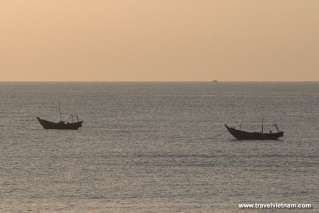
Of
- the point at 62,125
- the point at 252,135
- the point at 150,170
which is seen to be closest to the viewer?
the point at 150,170

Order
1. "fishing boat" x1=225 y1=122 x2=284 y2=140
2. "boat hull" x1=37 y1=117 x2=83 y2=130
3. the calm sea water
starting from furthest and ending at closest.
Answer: "boat hull" x1=37 y1=117 x2=83 y2=130, "fishing boat" x1=225 y1=122 x2=284 y2=140, the calm sea water

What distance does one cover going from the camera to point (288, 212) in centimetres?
6316

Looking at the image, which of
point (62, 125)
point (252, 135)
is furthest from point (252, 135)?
point (62, 125)

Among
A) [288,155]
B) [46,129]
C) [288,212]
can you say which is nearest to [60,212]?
[288,212]

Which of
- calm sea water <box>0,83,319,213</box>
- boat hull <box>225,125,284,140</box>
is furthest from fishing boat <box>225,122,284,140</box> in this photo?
calm sea water <box>0,83,319,213</box>

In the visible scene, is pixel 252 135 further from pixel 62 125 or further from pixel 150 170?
pixel 150 170

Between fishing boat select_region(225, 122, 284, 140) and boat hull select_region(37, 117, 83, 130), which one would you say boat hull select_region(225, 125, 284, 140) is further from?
boat hull select_region(37, 117, 83, 130)

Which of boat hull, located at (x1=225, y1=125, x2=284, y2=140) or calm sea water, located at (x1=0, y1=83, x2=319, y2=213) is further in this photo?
boat hull, located at (x1=225, y1=125, x2=284, y2=140)

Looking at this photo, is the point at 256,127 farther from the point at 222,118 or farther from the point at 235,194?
the point at 235,194

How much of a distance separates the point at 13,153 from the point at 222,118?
295 feet

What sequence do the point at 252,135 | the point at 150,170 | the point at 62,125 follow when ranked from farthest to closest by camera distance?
the point at 62,125, the point at 252,135, the point at 150,170

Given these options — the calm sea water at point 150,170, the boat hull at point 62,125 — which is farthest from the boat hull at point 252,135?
the boat hull at point 62,125

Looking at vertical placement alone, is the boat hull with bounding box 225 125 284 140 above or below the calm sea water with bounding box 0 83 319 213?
above

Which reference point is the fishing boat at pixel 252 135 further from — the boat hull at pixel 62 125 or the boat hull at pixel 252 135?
the boat hull at pixel 62 125
